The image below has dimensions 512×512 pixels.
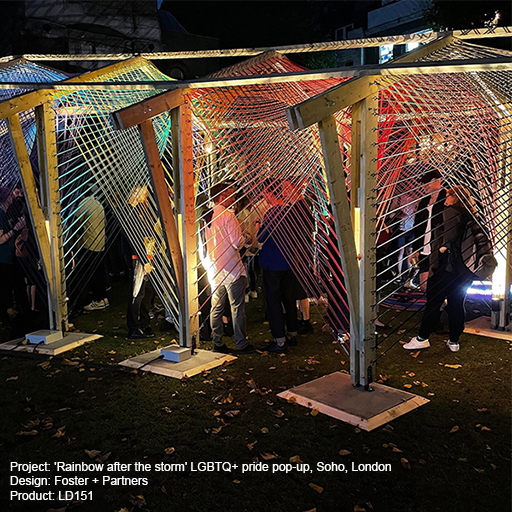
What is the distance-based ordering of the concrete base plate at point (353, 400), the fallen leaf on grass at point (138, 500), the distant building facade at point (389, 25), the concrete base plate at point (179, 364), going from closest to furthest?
the fallen leaf on grass at point (138, 500)
the concrete base plate at point (353, 400)
the concrete base plate at point (179, 364)
the distant building facade at point (389, 25)

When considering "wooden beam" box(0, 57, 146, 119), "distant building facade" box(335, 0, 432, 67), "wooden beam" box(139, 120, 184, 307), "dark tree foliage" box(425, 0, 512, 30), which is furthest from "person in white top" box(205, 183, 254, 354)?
"distant building facade" box(335, 0, 432, 67)

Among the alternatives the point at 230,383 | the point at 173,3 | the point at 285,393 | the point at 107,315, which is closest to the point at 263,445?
the point at 285,393

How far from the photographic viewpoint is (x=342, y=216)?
4.29 metres

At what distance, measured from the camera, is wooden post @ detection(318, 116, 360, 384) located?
4.10 m

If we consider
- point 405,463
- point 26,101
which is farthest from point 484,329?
point 26,101

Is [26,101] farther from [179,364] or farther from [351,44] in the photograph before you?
[351,44]

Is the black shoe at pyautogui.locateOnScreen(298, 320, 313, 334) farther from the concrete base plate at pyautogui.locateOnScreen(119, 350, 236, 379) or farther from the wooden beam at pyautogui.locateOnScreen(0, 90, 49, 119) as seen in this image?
the wooden beam at pyautogui.locateOnScreen(0, 90, 49, 119)

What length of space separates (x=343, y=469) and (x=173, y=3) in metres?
28.7

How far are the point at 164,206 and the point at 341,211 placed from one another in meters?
1.80

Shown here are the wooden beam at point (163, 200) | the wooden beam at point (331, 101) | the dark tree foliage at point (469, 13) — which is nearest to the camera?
the wooden beam at point (331, 101)

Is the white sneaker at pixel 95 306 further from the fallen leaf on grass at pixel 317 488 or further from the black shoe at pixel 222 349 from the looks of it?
the fallen leaf on grass at pixel 317 488

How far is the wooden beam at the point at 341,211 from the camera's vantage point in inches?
161

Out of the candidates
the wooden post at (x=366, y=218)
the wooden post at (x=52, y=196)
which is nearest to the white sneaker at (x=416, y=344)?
the wooden post at (x=366, y=218)

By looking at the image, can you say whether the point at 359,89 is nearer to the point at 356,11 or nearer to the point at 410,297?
the point at 410,297
